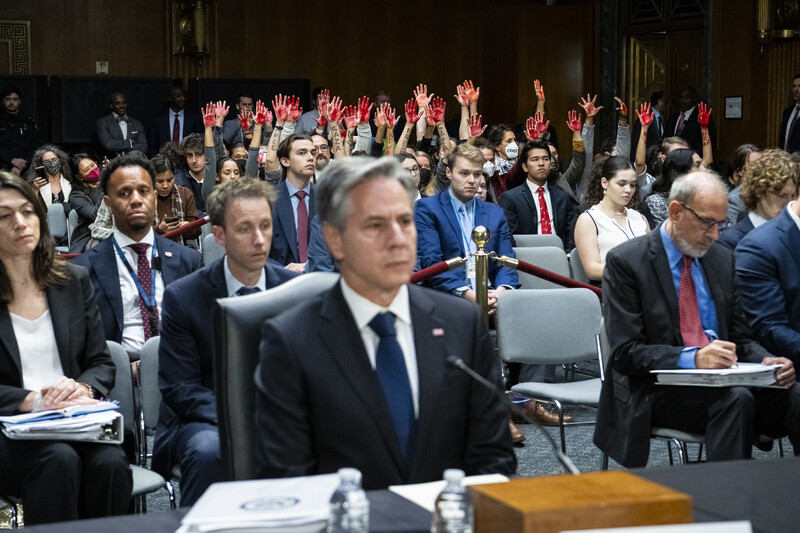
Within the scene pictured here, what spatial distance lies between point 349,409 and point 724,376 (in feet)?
5.76

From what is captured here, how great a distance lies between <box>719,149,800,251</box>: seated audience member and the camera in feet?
15.1

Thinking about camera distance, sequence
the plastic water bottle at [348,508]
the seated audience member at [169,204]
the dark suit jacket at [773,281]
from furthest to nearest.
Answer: the seated audience member at [169,204] → the dark suit jacket at [773,281] → the plastic water bottle at [348,508]

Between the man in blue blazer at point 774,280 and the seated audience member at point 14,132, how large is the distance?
9517mm

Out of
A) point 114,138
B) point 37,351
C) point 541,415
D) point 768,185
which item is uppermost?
point 114,138

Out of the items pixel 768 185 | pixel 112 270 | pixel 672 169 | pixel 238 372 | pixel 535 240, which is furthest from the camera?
pixel 672 169

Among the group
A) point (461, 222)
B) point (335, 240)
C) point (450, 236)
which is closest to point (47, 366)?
point (335, 240)

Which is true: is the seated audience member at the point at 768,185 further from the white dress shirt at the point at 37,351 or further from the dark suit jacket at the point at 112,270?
the white dress shirt at the point at 37,351

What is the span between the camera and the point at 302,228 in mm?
6219

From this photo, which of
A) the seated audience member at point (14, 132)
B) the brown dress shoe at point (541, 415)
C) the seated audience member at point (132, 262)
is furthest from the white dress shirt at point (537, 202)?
the seated audience member at point (14, 132)

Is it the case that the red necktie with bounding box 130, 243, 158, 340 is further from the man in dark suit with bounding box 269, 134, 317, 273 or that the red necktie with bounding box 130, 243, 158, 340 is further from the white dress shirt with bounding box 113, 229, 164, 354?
the man in dark suit with bounding box 269, 134, 317, 273

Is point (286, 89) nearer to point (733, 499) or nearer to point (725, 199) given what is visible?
point (725, 199)

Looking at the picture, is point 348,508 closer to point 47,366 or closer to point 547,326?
point 47,366

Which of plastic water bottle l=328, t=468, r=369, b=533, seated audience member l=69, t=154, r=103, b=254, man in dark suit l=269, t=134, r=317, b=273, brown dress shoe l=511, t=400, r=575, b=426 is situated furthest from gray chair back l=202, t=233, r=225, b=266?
plastic water bottle l=328, t=468, r=369, b=533

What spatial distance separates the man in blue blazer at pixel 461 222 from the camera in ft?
19.0
